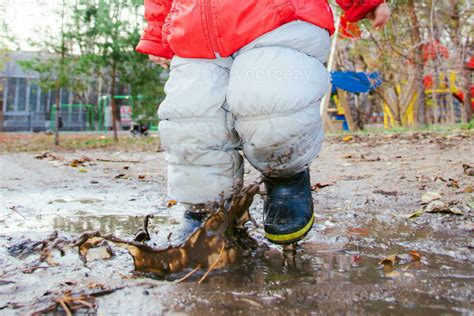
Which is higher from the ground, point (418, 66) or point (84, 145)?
point (418, 66)

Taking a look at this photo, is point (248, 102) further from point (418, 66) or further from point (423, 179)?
point (418, 66)

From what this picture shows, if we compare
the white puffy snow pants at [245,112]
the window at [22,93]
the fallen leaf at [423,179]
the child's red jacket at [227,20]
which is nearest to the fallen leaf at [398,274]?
the white puffy snow pants at [245,112]

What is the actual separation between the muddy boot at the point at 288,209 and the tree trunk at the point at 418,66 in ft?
20.5

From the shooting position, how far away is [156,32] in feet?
6.08

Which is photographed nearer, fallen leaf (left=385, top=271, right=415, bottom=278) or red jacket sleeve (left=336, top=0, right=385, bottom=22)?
fallen leaf (left=385, top=271, right=415, bottom=278)

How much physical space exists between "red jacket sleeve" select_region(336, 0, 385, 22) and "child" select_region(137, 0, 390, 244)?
0.12 meters

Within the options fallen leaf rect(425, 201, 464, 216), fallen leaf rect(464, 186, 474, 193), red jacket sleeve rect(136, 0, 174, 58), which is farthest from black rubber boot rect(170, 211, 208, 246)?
fallen leaf rect(464, 186, 474, 193)

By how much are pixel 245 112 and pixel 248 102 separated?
33 millimetres

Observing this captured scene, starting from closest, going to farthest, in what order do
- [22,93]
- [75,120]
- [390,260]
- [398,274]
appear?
[398,274] < [390,260] < [75,120] < [22,93]

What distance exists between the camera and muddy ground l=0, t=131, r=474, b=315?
1.02m

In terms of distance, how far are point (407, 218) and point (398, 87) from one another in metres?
10.3

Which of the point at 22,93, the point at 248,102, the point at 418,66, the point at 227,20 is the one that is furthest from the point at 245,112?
the point at 22,93

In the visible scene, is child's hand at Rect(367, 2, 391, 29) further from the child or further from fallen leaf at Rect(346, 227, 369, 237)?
fallen leaf at Rect(346, 227, 369, 237)

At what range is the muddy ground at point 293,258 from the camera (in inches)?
40.0
